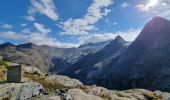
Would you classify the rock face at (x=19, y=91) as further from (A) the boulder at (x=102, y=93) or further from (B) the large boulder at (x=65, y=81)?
(B) the large boulder at (x=65, y=81)

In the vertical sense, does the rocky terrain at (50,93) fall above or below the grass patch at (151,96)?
above

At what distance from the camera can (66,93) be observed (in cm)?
4241

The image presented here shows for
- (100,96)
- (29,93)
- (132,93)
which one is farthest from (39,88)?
(132,93)

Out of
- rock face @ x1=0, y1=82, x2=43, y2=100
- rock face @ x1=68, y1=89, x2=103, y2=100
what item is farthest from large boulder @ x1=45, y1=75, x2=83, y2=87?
rock face @ x1=0, y1=82, x2=43, y2=100

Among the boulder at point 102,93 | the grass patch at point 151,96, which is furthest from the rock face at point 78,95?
the grass patch at point 151,96

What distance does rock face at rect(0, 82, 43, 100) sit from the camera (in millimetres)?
40562

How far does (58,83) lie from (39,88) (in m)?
12.5

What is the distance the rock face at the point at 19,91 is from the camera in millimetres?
40562

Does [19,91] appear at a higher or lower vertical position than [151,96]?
higher

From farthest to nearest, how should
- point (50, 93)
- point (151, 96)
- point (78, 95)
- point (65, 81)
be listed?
point (151, 96)
point (65, 81)
point (78, 95)
point (50, 93)

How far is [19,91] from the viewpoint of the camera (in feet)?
138

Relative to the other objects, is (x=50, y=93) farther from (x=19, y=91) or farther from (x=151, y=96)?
(x=151, y=96)

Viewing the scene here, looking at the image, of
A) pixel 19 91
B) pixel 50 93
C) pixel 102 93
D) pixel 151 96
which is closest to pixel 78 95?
pixel 50 93

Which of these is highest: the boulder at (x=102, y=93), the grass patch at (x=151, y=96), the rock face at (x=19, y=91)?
the rock face at (x=19, y=91)
